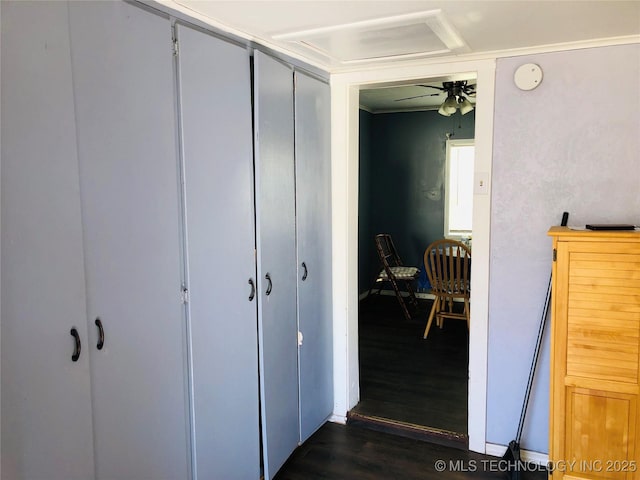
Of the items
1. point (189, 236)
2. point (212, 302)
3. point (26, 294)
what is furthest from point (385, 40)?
point (26, 294)

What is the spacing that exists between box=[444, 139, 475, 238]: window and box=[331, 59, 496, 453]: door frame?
10.9 feet

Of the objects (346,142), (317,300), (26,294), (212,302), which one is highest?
(346,142)

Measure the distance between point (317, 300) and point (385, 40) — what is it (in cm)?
147

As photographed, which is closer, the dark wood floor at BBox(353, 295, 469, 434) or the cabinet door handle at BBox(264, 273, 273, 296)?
the cabinet door handle at BBox(264, 273, 273, 296)

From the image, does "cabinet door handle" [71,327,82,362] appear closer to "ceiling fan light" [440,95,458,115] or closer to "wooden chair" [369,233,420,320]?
"ceiling fan light" [440,95,458,115]

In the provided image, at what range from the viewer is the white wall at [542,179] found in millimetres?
2396

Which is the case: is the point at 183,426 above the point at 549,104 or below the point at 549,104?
below

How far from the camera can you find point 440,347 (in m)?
4.38

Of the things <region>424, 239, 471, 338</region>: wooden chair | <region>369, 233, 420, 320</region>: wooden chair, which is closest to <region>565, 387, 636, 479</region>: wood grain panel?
<region>424, 239, 471, 338</region>: wooden chair

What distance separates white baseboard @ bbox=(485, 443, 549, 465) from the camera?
2627 millimetres

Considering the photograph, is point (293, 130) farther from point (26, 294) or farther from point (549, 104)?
point (26, 294)

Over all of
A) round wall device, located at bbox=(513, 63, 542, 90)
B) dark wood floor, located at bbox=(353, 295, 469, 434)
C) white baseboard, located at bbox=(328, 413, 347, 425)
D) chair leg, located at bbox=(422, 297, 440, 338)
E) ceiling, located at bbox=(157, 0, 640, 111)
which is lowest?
white baseboard, located at bbox=(328, 413, 347, 425)

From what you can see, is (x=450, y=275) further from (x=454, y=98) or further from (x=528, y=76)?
(x=528, y=76)

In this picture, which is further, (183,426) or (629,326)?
(629,326)
